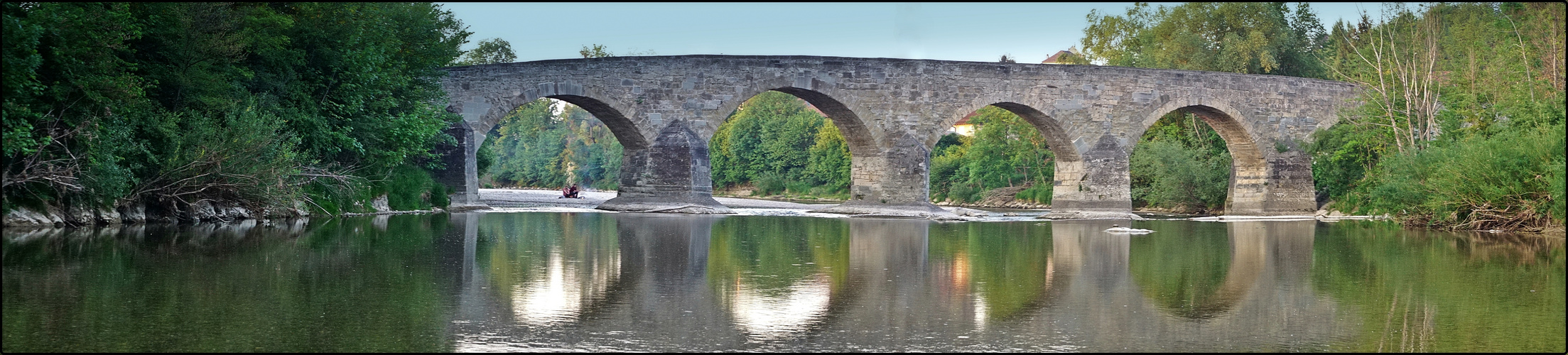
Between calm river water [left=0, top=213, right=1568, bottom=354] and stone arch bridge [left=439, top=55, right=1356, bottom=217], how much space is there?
30.3 feet

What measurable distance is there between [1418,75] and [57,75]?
75.2 ft

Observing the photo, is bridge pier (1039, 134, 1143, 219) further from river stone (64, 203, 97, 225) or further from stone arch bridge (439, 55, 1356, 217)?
river stone (64, 203, 97, 225)

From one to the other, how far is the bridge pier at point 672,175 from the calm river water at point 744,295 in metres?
9.57

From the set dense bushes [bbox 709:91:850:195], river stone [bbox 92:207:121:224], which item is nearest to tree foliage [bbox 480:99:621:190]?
dense bushes [bbox 709:91:850:195]

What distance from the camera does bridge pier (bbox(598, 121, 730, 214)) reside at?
24.0 m

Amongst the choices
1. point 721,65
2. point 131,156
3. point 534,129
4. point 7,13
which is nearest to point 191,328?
Result: point 7,13

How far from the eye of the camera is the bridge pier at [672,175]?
2402 centimetres

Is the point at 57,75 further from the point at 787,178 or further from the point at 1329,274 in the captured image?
the point at 787,178

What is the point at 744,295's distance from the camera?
26.4 feet

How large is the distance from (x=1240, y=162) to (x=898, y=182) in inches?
359

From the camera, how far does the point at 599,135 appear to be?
6919 centimetres

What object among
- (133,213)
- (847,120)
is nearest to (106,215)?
(133,213)

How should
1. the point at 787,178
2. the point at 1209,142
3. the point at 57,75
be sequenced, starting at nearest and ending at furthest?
the point at 57,75, the point at 1209,142, the point at 787,178

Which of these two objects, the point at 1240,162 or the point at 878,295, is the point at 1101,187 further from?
the point at 878,295
